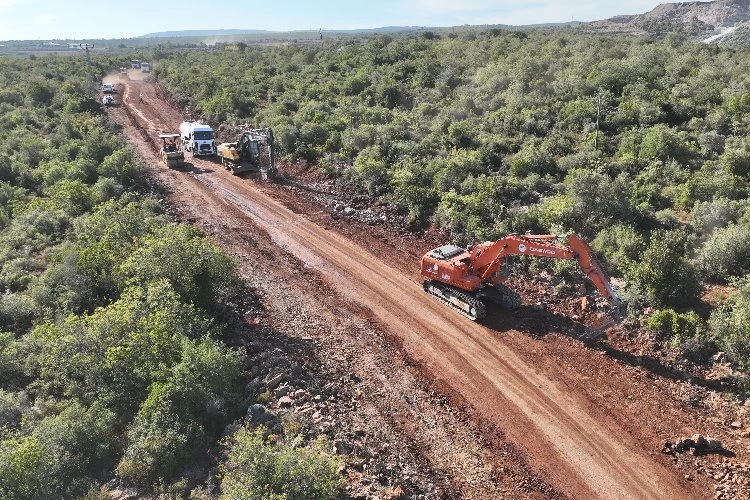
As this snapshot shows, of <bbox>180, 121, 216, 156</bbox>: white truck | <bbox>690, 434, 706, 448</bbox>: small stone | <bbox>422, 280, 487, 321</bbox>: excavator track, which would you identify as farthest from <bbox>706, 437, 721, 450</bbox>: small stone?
<bbox>180, 121, 216, 156</bbox>: white truck

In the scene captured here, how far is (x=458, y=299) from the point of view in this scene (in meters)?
18.8

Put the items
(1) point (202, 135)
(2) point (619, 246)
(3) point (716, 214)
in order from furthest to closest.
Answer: (1) point (202, 135) < (3) point (716, 214) < (2) point (619, 246)

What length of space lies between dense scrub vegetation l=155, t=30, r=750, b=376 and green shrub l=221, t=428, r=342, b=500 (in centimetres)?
1140

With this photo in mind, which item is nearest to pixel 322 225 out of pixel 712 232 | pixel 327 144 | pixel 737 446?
pixel 327 144

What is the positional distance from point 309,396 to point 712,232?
16.4 meters

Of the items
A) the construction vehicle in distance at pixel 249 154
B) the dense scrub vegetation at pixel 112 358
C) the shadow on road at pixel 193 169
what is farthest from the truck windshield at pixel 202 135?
Answer: the dense scrub vegetation at pixel 112 358

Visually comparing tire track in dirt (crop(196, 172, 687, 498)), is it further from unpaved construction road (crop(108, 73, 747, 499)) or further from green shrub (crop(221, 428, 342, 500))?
green shrub (crop(221, 428, 342, 500))

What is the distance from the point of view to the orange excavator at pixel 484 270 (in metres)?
16.4

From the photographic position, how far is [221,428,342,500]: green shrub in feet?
34.3

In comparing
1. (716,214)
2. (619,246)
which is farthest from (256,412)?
(716,214)

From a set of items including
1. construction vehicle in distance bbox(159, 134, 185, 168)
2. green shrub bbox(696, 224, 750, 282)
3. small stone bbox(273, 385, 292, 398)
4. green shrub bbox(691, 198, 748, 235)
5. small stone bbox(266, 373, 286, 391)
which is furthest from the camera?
construction vehicle in distance bbox(159, 134, 185, 168)

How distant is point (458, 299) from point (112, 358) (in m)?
10.9

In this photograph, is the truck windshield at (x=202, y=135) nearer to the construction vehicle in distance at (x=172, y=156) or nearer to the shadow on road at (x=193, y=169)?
the construction vehicle in distance at (x=172, y=156)

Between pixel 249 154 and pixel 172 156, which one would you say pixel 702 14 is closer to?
pixel 249 154
